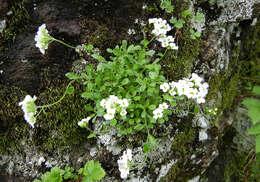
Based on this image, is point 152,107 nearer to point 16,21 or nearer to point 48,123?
point 48,123

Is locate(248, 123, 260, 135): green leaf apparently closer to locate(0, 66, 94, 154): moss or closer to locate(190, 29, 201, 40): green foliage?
locate(190, 29, 201, 40): green foliage

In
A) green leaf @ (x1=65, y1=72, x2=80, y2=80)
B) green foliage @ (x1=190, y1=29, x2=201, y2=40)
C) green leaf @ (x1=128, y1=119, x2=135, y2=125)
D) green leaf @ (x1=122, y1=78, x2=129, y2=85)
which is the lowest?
green leaf @ (x1=128, y1=119, x2=135, y2=125)

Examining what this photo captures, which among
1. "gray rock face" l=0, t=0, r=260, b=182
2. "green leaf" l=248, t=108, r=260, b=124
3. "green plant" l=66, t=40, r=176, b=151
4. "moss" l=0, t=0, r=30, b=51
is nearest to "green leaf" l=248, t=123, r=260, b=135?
"green leaf" l=248, t=108, r=260, b=124

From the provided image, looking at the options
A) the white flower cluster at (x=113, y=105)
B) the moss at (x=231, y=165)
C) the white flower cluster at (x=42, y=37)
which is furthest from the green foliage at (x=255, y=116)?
the white flower cluster at (x=42, y=37)

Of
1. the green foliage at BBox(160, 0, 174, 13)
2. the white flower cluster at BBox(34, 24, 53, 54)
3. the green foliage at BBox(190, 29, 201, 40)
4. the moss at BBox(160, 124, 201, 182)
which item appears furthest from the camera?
the moss at BBox(160, 124, 201, 182)

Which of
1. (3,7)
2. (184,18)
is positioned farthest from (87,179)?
(184,18)
